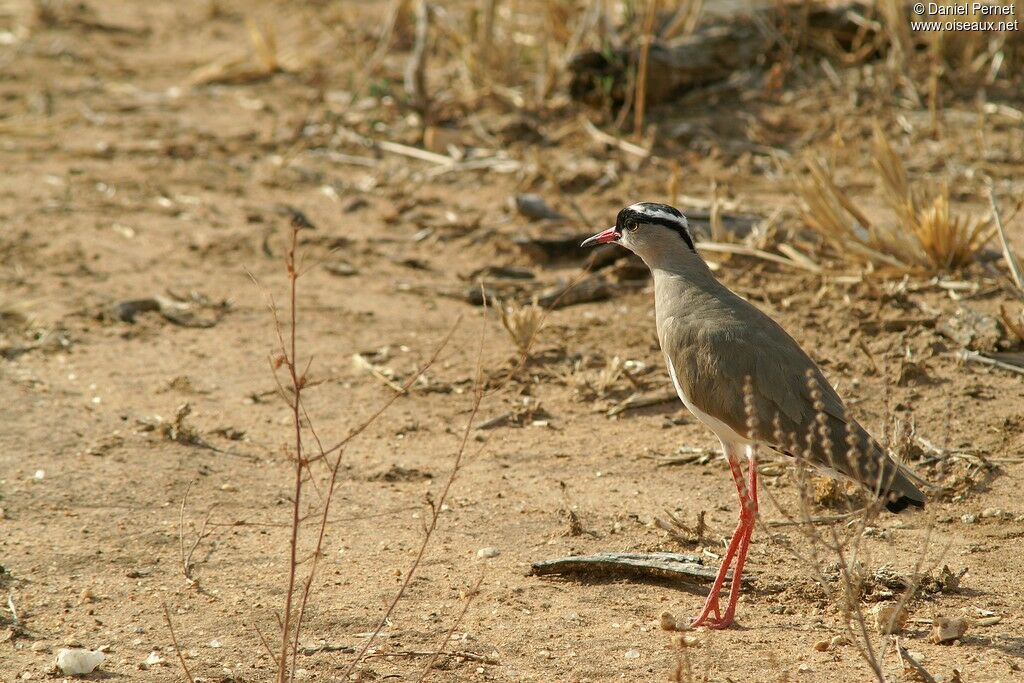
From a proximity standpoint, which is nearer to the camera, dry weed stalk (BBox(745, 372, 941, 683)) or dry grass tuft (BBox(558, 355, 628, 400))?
dry weed stalk (BBox(745, 372, 941, 683))

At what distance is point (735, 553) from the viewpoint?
501 centimetres

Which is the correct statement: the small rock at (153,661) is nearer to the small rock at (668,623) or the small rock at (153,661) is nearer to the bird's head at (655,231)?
the small rock at (668,623)

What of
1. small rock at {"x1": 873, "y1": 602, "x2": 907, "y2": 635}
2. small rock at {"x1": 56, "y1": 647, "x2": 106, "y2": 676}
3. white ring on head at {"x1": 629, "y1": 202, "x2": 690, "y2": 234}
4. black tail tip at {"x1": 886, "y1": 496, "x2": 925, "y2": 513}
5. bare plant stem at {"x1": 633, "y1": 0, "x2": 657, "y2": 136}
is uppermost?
bare plant stem at {"x1": 633, "y1": 0, "x2": 657, "y2": 136}

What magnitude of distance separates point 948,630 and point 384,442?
116 inches

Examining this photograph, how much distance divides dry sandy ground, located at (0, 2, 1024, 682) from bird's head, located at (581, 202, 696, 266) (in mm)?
1029

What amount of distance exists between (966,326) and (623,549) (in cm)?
253

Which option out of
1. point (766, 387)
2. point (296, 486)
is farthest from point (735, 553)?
point (296, 486)

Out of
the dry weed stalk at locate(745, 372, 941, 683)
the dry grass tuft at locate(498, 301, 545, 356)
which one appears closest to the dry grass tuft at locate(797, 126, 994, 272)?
the dry grass tuft at locate(498, 301, 545, 356)

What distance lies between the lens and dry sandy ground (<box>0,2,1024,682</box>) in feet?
14.7

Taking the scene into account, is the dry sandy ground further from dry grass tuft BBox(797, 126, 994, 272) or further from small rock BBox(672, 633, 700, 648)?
dry grass tuft BBox(797, 126, 994, 272)

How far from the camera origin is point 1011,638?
14.3 ft

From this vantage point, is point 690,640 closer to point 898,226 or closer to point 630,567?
point 630,567

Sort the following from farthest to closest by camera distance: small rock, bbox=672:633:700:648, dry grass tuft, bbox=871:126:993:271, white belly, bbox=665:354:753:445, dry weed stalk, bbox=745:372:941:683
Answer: dry grass tuft, bbox=871:126:993:271, white belly, bbox=665:354:753:445, small rock, bbox=672:633:700:648, dry weed stalk, bbox=745:372:941:683

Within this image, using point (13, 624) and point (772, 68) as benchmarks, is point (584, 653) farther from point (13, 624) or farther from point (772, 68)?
point (772, 68)
